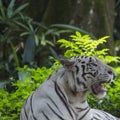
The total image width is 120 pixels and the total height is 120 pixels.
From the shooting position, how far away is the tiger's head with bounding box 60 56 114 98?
16.3ft

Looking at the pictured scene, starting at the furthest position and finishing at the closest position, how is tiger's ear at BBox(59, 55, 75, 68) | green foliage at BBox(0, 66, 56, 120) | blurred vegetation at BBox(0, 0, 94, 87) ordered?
1. blurred vegetation at BBox(0, 0, 94, 87)
2. green foliage at BBox(0, 66, 56, 120)
3. tiger's ear at BBox(59, 55, 75, 68)

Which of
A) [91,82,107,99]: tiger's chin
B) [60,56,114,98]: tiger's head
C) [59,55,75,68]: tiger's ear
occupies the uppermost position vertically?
[59,55,75,68]: tiger's ear

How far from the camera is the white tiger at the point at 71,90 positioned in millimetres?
4988

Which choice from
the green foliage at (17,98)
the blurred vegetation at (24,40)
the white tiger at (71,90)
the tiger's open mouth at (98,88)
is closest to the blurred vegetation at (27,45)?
the blurred vegetation at (24,40)

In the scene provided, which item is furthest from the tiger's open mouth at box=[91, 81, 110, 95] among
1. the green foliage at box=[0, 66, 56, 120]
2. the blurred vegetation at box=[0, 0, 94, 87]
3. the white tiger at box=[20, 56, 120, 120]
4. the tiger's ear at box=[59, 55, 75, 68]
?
the blurred vegetation at box=[0, 0, 94, 87]

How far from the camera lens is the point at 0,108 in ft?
21.8

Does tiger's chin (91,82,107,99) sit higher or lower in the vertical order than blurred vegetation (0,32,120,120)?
higher

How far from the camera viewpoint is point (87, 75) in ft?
16.4

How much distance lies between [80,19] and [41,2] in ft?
3.06

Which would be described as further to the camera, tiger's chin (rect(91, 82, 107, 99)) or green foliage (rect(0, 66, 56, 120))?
green foliage (rect(0, 66, 56, 120))

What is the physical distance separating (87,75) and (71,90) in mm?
183

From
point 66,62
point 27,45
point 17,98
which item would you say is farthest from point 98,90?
point 27,45

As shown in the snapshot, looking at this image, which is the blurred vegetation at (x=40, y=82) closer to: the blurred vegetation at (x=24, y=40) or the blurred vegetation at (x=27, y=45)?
the blurred vegetation at (x=27, y=45)

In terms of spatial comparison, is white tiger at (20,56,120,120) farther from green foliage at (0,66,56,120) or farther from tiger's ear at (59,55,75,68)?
green foliage at (0,66,56,120)
